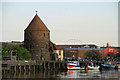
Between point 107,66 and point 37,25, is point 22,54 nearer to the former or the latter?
point 37,25

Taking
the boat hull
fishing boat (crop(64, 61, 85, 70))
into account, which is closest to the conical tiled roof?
fishing boat (crop(64, 61, 85, 70))

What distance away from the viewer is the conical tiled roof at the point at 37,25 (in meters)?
123

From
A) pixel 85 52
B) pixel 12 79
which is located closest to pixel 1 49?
pixel 12 79

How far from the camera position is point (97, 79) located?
6862cm

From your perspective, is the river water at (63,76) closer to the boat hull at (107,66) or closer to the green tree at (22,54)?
the green tree at (22,54)

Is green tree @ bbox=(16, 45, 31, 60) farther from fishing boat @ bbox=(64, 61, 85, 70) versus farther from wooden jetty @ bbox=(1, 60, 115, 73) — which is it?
fishing boat @ bbox=(64, 61, 85, 70)

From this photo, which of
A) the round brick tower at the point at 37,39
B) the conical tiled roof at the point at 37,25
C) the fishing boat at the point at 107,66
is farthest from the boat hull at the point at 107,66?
the conical tiled roof at the point at 37,25

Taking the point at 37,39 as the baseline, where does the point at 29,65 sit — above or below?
below

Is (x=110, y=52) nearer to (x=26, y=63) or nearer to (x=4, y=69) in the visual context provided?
(x=26, y=63)

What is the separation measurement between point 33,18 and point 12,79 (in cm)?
5904

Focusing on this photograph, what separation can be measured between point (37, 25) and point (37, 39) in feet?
14.9

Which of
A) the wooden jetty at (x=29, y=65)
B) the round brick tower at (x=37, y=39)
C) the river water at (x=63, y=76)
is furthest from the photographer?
the round brick tower at (x=37, y=39)

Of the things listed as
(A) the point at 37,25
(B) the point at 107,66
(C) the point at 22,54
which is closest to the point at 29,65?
(C) the point at 22,54

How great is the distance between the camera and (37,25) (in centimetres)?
12294
